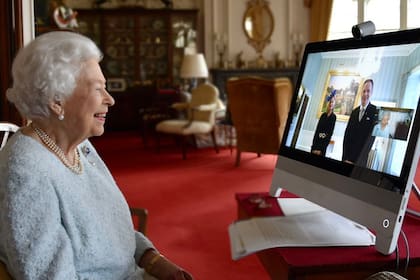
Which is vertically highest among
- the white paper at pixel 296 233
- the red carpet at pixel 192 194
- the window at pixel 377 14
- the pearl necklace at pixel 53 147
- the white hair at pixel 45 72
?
the window at pixel 377 14

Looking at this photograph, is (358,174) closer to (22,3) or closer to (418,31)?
(418,31)

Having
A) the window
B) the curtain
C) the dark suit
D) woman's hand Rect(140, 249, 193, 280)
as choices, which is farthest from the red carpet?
the curtain

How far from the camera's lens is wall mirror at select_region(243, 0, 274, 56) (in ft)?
27.1

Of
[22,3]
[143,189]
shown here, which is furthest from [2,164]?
[143,189]

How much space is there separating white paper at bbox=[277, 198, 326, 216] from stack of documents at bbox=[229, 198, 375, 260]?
0.10 ft

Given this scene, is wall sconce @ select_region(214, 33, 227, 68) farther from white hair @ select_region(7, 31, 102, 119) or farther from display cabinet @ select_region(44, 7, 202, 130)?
white hair @ select_region(7, 31, 102, 119)

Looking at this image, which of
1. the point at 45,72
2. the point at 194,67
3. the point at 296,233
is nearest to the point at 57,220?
the point at 45,72

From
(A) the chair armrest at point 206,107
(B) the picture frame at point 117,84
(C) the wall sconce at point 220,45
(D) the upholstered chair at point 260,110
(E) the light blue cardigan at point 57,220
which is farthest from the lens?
(B) the picture frame at point 117,84

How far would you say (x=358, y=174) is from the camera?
106 centimetres

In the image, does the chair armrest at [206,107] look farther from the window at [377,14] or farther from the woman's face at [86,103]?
the woman's face at [86,103]

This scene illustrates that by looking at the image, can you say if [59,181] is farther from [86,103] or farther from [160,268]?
[160,268]

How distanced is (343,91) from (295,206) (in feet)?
1.22

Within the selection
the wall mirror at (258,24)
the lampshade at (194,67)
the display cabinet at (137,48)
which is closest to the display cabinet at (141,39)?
the display cabinet at (137,48)

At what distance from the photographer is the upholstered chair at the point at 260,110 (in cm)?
497
